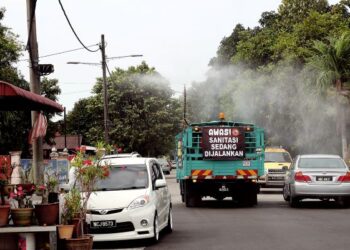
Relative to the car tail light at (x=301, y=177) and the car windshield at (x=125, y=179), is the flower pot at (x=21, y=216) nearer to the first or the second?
the car windshield at (x=125, y=179)

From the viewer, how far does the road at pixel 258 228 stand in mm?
13070

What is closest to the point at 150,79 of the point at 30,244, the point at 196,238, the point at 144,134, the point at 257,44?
the point at 144,134

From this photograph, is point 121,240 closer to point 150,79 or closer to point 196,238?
point 196,238

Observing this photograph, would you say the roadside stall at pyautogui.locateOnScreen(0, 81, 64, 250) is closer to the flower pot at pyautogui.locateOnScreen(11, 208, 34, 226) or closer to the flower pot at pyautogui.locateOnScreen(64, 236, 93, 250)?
the flower pot at pyautogui.locateOnScreen(11, 208, 34, 226)

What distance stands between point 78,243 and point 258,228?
6668 mm

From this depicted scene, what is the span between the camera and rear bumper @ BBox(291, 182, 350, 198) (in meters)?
21.3

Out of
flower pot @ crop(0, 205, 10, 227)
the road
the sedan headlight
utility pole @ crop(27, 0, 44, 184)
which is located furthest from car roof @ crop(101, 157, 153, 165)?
flower pot @ crop(0, 205, 10, 227)

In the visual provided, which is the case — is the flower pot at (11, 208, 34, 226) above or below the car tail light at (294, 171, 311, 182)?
above

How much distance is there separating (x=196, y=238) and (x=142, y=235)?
4.92 feet

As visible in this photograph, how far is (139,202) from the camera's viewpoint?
43.8ft

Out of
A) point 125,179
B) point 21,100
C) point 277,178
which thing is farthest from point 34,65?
point 277,178

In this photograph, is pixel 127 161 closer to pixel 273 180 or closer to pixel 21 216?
pixel 21 216

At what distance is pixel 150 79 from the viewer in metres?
70.9

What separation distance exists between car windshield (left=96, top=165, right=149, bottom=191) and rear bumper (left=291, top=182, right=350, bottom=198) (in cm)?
811
